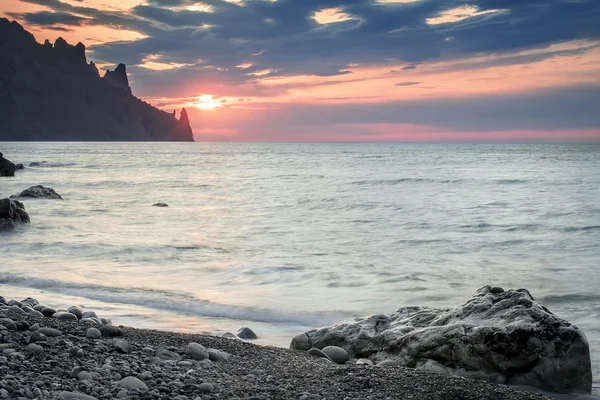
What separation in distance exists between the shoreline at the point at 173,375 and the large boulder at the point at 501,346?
730mm

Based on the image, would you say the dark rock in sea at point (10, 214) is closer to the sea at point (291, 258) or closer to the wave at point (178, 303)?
the sea at point (291, 258)

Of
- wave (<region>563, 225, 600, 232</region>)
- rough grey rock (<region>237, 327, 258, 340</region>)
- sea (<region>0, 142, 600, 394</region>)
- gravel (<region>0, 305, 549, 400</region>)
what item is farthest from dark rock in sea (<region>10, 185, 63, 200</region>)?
gravel (<region>0, 305, 549, 400</region>)

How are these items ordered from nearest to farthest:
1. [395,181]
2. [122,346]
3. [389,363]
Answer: [122,346] → [389,363] → [395,181]

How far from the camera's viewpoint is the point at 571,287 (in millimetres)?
9211

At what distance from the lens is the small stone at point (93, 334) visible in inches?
185

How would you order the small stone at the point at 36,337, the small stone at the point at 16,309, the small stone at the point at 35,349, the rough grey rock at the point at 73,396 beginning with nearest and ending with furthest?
the rough grey rock at the point at 73,396 → the small stone at the point at 35,349 → the small stone at the point at 36,337 → the small stone at the point at 16,309

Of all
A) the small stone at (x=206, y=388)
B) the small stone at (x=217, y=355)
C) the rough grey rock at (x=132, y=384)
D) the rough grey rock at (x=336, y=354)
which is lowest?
the rough grey rock at (x=336, y=354)

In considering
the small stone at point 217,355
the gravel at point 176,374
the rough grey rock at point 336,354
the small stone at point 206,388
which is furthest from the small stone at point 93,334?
the rough grey rock at point 336,354

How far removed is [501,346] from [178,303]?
437 cm

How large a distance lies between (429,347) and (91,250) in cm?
842

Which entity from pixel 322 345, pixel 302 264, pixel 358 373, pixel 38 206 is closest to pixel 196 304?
pixel 322 345

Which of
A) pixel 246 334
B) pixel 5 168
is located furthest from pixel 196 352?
pixel 5 168

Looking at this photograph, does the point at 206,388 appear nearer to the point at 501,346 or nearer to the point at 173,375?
the point at 173,375

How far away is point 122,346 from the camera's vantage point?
174 inches
